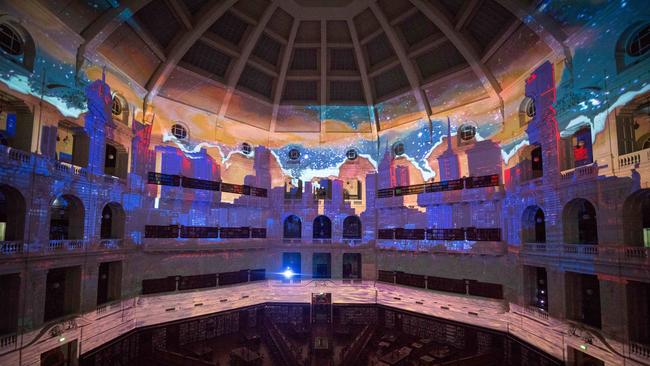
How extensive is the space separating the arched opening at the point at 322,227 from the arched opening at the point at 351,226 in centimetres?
147

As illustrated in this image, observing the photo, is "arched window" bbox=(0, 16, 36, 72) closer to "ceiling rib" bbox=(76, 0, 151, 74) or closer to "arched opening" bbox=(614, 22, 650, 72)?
"ceiling rib" bbox=(76, 0, 151, 74)

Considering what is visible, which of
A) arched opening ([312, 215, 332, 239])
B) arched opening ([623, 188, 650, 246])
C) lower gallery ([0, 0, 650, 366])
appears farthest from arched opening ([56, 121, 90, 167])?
arched opening ([623, 188, 650, 246])

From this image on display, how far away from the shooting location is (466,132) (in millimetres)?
26734

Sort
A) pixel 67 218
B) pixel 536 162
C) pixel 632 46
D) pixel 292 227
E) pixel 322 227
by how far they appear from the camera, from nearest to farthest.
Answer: pixel 632 46 → pixel 67 218 → pixel 536 162 → pixel 322 227 → pixel 292 227

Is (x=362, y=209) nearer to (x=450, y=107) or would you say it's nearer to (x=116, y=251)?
(x=450, y=107)

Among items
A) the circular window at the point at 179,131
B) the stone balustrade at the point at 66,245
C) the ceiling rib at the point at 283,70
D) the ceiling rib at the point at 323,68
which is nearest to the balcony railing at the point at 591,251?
the ceiling rib at the point at 323,68

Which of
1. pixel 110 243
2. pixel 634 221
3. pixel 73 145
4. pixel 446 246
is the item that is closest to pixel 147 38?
pixel 73 145

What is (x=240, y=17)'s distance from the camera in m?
25.0

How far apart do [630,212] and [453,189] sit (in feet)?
38.6

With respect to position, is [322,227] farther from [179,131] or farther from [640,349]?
[640,349]

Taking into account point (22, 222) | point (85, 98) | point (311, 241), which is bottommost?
point (311, 241)

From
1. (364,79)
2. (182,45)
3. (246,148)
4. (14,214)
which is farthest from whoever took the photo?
(246,148)

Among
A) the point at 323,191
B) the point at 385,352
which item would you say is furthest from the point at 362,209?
the point at 385,352

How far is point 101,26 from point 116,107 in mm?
5666
